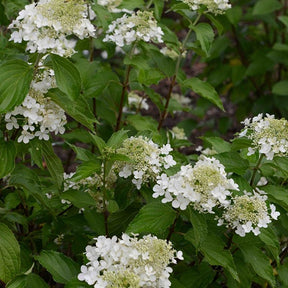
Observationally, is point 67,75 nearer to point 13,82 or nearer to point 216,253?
point 13,82

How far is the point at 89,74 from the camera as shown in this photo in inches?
115

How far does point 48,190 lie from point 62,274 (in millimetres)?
480

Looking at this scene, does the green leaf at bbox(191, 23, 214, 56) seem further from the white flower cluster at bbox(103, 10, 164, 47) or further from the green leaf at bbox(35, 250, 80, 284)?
the green leaf at bbox(35, 250, 80, 284)

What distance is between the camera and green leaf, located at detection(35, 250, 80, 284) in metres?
1.89

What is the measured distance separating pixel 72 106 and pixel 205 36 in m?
0.98

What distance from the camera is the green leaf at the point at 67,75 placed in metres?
1.94

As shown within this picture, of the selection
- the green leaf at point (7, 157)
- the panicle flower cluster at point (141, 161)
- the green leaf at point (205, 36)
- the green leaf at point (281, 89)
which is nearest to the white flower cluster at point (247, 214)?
the panicle flower cluster at point (141, 161)

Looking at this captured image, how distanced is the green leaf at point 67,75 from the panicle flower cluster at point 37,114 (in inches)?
3.8

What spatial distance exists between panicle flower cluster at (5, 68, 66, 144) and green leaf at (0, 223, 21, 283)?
376 millimetres

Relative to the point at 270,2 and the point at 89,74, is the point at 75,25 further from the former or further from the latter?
the point at 270,2

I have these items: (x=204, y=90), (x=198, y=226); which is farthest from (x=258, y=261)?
(x=204, y=90)

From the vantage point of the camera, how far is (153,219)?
1.95 meters

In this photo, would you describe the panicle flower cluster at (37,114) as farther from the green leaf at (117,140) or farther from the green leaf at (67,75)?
the green leaf at (117,140)

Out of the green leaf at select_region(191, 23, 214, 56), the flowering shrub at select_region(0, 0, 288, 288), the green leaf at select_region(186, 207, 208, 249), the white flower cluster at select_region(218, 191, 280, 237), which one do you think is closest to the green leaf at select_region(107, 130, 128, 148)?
the flowering shrub at select_region(0, 0, 288, 288)
